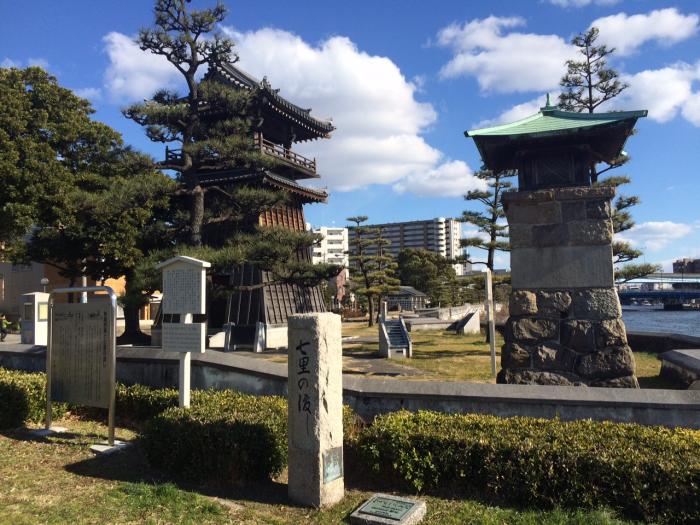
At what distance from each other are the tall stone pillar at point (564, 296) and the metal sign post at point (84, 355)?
564 centimetres

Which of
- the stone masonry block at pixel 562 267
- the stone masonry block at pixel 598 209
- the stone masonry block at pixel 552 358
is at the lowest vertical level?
the stone masonry block at pixel 552 358

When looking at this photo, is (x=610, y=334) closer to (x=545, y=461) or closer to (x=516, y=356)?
(x=516, y=356)

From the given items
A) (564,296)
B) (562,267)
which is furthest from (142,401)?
(562,267)

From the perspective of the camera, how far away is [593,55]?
58.4ft

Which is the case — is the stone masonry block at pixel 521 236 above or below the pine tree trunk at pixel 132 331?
above

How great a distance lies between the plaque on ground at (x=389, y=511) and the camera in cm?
407

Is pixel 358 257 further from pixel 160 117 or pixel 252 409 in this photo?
pixel 252 409

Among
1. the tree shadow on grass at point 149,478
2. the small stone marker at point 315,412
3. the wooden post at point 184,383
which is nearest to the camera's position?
the small stone marker at point 315,412

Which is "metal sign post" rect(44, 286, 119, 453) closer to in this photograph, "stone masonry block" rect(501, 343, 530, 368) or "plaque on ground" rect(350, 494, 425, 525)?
"plaque on ground" rect(350, 494, 425, 525)

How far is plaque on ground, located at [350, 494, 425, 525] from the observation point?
407 cm

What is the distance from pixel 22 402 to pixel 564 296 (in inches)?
322

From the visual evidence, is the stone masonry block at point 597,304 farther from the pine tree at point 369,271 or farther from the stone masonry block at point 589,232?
the pine tree at point 369,271

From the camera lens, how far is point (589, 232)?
7473 millimetres

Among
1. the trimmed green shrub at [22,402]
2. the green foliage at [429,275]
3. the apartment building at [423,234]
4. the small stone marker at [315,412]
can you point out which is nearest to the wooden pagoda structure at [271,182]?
the trimmed green shrub at [22,402]
